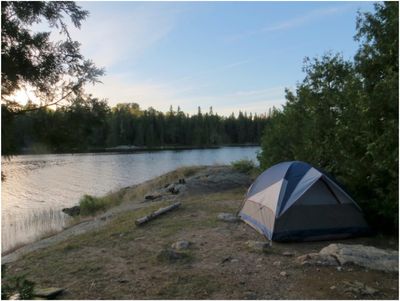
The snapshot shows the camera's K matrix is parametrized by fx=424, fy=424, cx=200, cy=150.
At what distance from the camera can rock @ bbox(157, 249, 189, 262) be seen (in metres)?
7.21

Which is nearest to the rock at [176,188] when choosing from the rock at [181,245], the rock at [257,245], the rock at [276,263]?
the rock at [181,245]

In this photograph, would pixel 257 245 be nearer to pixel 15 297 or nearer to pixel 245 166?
pixel 15 297

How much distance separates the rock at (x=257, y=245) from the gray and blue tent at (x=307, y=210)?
18.5 inches

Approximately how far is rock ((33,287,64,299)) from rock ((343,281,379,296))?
3.96 meters

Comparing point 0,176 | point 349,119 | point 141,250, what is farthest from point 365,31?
point 0,176

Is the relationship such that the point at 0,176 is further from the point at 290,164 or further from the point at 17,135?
the point at 290,164

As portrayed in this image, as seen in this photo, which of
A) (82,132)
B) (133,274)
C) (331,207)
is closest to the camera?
(82,132)

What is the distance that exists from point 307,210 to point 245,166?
1198cm

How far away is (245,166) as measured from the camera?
67.7ft

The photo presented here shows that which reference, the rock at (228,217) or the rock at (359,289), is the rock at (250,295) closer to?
the rock at (359,289)

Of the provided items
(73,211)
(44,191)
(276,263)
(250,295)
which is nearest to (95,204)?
(73,211)

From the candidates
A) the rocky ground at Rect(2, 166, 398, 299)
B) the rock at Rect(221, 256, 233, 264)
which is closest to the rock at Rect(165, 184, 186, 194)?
the rocky ground at Rect(2, 166, 398, 299)

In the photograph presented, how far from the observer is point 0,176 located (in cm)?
414

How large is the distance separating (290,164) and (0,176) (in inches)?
263
